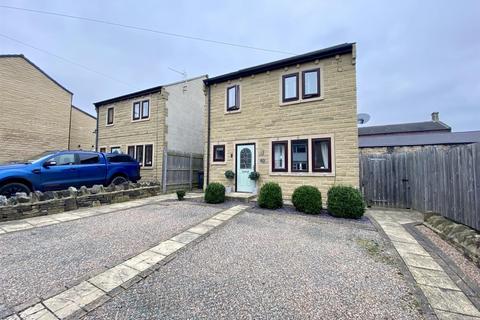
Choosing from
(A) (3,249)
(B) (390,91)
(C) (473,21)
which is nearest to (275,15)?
(C) (473,21)

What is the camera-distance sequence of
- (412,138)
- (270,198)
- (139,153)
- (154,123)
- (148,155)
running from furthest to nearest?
(412,138) → (139,153) → (148,155) → (154,123) → (270,198)

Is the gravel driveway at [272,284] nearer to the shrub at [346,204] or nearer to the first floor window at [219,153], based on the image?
the shrub at [346,204]

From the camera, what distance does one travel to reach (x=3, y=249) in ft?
12.5

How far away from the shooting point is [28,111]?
13.3 meters

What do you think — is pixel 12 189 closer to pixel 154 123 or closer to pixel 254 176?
pixel 154 123

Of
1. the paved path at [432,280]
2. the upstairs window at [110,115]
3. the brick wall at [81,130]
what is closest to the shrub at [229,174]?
the paved path at [432,280]

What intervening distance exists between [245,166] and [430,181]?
6641mm

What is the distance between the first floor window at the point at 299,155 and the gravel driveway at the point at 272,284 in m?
4.27

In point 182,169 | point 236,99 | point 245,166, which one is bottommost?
point 182,169

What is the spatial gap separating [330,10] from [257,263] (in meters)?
13.1

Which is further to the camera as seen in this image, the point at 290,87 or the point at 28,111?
the point at 28,111

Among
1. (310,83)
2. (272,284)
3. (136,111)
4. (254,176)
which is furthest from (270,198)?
(136,111)

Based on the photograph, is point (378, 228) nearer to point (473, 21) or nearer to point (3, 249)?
point (3, 249)

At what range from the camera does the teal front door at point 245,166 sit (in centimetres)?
963
